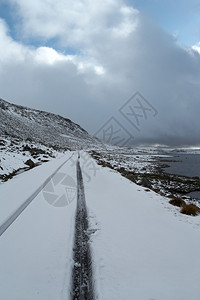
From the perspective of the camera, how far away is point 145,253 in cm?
335

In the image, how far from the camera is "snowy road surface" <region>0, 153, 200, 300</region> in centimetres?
242

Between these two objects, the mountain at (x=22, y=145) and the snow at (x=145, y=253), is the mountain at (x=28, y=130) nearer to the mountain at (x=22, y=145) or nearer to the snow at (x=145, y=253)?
the mountain at (x=22, y=145)

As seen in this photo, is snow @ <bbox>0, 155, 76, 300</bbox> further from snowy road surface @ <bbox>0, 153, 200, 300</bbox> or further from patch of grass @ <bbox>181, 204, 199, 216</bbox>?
patch of grass @ <bbox>181, 204, 199, 216</bbox>

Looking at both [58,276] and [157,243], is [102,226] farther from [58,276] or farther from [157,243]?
[58,276]

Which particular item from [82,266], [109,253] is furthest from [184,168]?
[82,266]

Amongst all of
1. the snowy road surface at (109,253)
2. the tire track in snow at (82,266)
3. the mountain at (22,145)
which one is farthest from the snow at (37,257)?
the mountain at (22,145)

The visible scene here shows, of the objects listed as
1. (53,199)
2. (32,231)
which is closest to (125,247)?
(32,231)

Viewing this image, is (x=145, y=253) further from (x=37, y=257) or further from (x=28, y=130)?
(x=28, y=130)

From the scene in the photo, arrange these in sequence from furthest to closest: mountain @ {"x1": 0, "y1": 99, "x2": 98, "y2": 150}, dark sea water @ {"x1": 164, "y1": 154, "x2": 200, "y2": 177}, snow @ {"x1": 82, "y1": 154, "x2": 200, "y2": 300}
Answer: mountain @ {"x1": 0, "y1": 99, "x2": 98, "y2": 150}, dark sea water @ {"x1": 164, "y1": 154, "x2": 200, "y2": 177}, snow @ {"x1": 82, "y1": 154, "x2": 200, "y2": 300}

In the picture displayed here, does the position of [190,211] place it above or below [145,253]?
above

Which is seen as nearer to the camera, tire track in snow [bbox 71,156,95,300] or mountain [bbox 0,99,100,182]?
tire track in snow [bbox 71,156,95,300]

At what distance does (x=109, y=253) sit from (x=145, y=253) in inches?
33.9

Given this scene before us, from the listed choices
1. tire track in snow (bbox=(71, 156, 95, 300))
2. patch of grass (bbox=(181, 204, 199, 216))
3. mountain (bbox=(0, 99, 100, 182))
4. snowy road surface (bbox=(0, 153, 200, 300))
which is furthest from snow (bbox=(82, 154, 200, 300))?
mountain (bbox=(0, 99, 100, 182))

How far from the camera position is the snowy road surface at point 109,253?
7.95 feet
